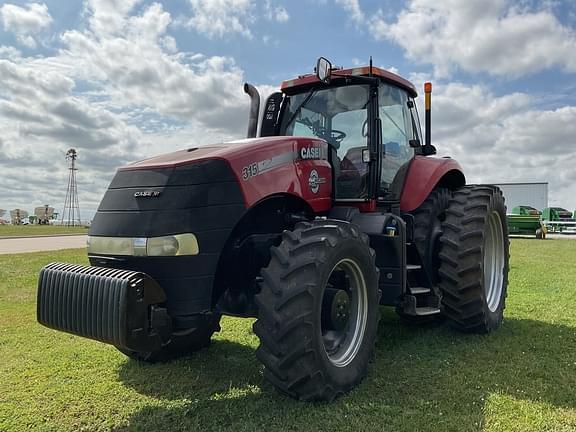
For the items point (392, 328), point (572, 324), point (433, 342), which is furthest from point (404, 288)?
point (572, 324)

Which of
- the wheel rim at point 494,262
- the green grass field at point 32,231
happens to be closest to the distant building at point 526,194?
the green grass field at point 32,231

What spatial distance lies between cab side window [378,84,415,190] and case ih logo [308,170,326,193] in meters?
0.85

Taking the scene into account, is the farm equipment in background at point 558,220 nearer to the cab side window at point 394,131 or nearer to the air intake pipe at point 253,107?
the cab side window at point 394,131

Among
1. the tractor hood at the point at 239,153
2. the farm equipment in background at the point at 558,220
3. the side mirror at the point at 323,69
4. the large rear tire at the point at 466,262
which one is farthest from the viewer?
the farm equipment in background at the point at 558,220

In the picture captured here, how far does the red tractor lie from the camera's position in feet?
10.5

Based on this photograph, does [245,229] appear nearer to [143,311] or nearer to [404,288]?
[143,311]

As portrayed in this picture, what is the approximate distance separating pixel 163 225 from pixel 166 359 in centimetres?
175

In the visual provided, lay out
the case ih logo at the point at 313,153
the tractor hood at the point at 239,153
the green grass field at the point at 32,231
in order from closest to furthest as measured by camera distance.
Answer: the tractor hood at the point at 239,153 < the case ih logo at the point at 313,153 < the green grass field at the point at 32,231

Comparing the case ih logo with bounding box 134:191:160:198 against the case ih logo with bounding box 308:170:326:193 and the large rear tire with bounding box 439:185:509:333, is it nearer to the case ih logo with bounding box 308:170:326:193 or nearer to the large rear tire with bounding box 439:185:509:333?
the case ih logo with bounding box 308:170:326:193

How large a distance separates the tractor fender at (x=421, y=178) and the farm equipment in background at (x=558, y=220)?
3050 centimetres

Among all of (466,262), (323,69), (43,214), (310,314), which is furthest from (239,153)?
(43,214)

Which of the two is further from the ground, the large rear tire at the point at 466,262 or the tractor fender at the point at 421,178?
the tractor fender at the point at 421,178

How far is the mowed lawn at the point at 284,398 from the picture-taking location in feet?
10.6

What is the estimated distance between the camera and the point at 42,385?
3982 millimetres
